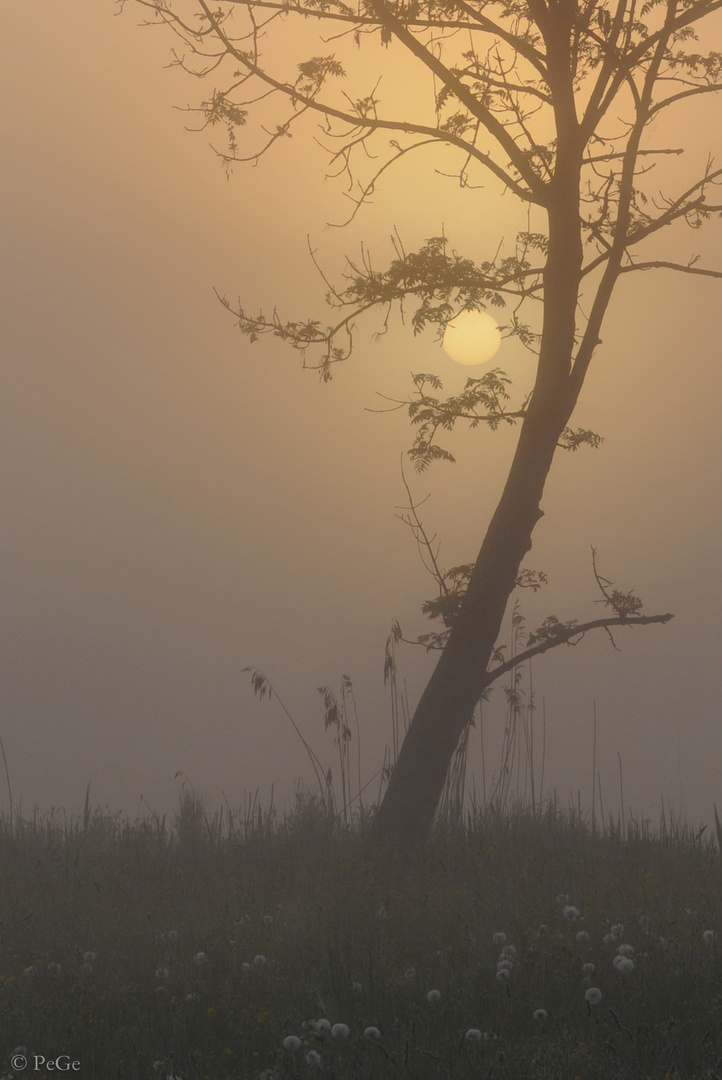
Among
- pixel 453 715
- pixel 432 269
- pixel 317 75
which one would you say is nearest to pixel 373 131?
pixel 317 75

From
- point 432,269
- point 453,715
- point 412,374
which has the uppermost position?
point 432,269

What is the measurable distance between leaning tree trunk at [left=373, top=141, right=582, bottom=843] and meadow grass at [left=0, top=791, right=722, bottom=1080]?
1.72 feet

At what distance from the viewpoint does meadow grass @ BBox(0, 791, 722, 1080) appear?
4.00 meters

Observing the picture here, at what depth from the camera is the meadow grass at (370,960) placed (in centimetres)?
400

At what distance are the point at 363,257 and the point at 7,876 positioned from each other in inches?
264

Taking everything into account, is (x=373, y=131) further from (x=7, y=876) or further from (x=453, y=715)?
(x=7, y=876)

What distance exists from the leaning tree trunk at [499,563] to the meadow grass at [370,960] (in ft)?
1.72

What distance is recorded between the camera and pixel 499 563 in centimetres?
957

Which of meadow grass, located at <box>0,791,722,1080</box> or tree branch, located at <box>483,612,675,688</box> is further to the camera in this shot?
tree branch, located at <box>483,612,675,688</box>

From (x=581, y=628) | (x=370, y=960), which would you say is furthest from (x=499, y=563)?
(x=370, y=960)

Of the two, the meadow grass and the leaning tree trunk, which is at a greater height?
the leaning tree trunk

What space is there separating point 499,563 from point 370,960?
5.22 meters

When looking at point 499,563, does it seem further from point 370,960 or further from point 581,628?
point 370,960

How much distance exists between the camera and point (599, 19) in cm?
997
